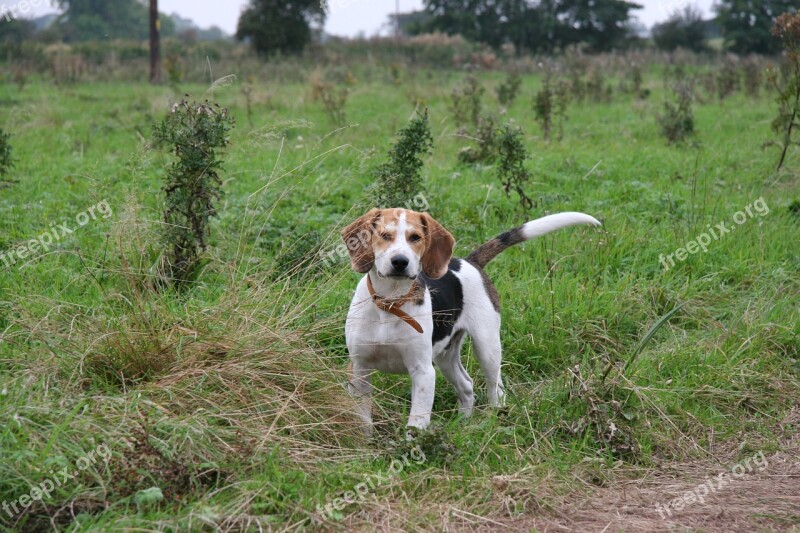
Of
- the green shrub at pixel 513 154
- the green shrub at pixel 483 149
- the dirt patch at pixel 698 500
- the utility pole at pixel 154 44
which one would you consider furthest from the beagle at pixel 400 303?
the utility pole at pixel 154 44

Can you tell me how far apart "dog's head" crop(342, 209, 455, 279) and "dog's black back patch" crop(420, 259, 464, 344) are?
191 millimetres

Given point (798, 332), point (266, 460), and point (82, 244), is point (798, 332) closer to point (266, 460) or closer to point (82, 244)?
point (266, 460)

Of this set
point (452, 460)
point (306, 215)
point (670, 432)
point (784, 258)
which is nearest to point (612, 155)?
point (784, 258)

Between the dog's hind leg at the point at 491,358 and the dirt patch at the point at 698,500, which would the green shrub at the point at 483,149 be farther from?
the dirt patch at the point at 698,500

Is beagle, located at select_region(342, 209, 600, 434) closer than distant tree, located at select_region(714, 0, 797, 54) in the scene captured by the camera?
Yes

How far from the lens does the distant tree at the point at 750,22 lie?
32906 mm

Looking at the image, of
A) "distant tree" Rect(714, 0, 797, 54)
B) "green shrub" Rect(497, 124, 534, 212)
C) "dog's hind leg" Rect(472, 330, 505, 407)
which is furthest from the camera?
"distant tree" Rect(714, 0, 797, 54)

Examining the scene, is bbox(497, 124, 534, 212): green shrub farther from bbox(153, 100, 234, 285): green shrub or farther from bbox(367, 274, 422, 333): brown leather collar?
bbox(367, 274, 422, 333): brown leather collar

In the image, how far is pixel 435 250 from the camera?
4289 mm

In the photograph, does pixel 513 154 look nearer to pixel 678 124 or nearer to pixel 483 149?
pixel 483 149

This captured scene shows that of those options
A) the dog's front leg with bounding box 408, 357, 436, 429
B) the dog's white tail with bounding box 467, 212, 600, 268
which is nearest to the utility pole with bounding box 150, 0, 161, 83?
the dog's white tail with bounding box 467, 212, 600, 268

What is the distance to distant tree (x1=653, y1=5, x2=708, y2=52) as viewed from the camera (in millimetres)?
37281

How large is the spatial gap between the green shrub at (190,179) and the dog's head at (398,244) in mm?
1384

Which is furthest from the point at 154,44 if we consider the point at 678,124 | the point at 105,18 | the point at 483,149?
the point at 105,18
